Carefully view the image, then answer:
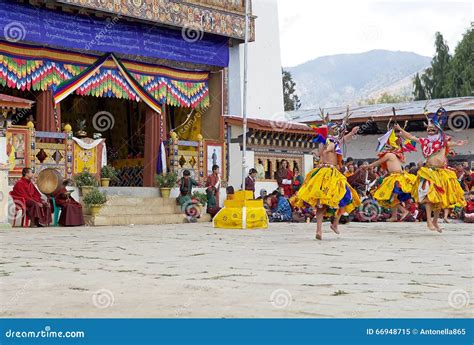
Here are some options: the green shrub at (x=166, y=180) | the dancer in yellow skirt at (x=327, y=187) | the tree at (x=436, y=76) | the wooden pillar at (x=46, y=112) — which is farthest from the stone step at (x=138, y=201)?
the tree at (x=436, y=76)

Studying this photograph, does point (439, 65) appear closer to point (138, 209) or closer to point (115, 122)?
point (115, 122)

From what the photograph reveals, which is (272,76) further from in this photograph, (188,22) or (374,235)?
(374,235)

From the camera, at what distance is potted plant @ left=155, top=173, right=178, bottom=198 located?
17.5m

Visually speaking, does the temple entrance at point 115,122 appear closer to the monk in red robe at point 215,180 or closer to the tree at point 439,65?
the monk in red robe at point 215,180

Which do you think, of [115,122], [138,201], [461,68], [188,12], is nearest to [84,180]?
[138,201]

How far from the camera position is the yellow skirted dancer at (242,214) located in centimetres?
1430

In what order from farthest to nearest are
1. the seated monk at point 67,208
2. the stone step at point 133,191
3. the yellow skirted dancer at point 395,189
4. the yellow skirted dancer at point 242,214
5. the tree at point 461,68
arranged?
the tree at point 461,68 < the stone step at point 133,191 < the seated monk at point 67,208 < the yellow skirted dancer at point 242,214 < the yellow skirted dancer at point 395,189

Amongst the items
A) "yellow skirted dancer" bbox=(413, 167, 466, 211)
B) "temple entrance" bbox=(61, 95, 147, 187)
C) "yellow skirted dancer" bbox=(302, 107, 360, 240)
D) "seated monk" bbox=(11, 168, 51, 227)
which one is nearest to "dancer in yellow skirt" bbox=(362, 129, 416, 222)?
"yellow skirted dancer" bbox=(413, 167, 466, 211)

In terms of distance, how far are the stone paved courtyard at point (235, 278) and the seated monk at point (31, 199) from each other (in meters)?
4.23

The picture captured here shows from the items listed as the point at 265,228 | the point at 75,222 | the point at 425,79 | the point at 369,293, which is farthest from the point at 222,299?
the point at 425,79

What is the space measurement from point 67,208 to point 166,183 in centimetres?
299

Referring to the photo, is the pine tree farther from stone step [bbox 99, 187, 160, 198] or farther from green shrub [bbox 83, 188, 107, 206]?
green shrub [bbox 83, 188, 107, 206]

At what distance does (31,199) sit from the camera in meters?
14.5
